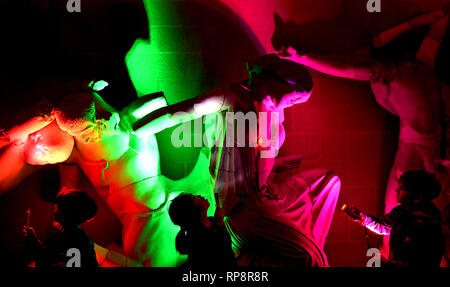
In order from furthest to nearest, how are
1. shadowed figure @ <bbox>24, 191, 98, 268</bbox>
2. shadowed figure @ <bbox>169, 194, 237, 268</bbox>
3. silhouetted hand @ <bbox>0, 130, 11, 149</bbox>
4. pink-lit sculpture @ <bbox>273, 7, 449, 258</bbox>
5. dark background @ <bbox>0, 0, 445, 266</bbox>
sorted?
dark background @ <bbox>0, 0, 445, 266</bbox> < pink-lit sculpture @ <bbox>273, 7, 449, 258</bbox> < silhouetted hand @ <bbox>0, 130, 11, 149</bbox> < shadowed figure @ <bbox>24, 191, 98, 268</bbox> < shadowed figure @ <bbox>169, 194, 237, 268</bbox>

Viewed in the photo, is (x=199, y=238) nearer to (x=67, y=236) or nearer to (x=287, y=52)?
(x=67, y=236)

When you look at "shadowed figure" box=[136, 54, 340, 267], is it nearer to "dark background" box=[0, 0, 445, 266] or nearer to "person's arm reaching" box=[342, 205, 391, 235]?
"person's arm reaching" box=[342, 205, 391, 235]

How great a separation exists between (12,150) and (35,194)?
0.50 m

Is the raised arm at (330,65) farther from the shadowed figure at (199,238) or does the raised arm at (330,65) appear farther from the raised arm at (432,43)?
the shadowed figure at (199,238)

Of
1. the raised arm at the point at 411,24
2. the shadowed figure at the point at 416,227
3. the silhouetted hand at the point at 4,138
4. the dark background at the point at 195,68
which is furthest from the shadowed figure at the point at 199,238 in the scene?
the raised arm at the point at 411,24

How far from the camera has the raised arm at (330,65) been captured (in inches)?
103

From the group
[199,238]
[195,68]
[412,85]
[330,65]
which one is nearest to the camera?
[199,238]

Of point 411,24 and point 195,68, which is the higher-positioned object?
point 411,24

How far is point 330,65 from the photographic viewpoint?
104 inches

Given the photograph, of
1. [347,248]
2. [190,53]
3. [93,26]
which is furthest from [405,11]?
[93,26]

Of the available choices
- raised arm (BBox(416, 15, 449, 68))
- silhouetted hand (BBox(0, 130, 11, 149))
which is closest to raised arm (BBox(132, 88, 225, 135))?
silhouetted hand (BBox(0, 130, 11, 149))

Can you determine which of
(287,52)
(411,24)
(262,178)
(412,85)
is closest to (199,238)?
(262,178)

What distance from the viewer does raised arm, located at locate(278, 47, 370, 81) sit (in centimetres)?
261

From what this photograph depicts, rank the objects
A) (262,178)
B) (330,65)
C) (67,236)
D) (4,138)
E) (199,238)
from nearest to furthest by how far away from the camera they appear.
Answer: (199,238)
(67,236)
(4,138)
(262,178)
(330,65)
